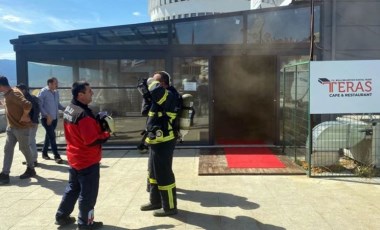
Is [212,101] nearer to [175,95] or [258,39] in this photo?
[258,39]

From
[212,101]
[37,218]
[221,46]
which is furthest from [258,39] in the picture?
[37,218]

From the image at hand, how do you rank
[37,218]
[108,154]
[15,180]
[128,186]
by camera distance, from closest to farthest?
[37,218], [128,186], [15,180], [108,154]

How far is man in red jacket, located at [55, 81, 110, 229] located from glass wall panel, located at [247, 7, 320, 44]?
534cm

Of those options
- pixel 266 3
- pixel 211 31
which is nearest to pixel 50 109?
pixel 211 31

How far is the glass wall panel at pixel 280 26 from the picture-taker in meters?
8.59

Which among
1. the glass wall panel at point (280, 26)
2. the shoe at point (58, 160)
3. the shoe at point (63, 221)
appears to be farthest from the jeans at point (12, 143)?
the glass wall panel at point (280, 26)

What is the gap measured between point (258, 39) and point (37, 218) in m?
6.01

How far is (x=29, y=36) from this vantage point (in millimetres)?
8703

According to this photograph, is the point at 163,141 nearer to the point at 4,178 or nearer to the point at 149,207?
the point at 149,207

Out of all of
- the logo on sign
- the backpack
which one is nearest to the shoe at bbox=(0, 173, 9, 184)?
the backpack

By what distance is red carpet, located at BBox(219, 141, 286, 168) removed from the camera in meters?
7.12

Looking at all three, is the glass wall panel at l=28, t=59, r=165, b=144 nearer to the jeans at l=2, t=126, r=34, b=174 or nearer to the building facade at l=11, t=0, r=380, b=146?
the building facade at l=11, t=0, r=380, b=146

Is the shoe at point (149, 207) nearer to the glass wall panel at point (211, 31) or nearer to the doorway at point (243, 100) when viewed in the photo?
the doorway at point (243, 100)

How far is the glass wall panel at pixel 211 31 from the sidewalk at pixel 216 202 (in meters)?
3.18
